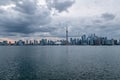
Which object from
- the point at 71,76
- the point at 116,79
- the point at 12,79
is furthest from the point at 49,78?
the point at 116,79

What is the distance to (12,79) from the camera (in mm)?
56531

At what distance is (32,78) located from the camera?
57875 mm

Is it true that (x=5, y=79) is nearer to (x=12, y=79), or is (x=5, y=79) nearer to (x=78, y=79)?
(x=12, y=79)

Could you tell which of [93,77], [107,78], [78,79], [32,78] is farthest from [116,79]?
[32,78]

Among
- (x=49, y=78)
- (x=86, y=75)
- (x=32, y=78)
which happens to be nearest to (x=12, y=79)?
(x=32, y=78)

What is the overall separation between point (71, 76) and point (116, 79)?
15775 mm

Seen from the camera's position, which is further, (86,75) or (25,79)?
(86,75)

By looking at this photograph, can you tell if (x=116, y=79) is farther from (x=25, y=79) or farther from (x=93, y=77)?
(x=25, y=79)

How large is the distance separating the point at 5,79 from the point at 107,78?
117 feet

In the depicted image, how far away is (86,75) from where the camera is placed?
61219 mm

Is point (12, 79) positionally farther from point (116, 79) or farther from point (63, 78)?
point (116, 79)

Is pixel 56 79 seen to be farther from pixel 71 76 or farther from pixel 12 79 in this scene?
pixel 12 79

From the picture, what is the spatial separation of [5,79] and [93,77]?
31173 millimetres

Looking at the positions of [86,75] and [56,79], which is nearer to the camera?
[56,79]
